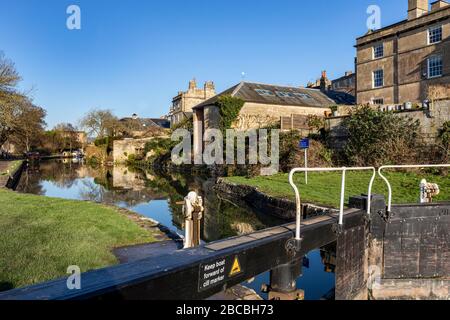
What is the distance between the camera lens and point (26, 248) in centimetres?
699

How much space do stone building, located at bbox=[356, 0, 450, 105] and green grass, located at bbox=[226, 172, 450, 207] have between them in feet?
34.9

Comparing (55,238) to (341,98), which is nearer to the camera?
(55,238)

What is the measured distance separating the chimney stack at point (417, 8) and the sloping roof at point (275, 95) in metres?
10.9

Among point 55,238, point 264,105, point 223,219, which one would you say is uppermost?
point 264,105

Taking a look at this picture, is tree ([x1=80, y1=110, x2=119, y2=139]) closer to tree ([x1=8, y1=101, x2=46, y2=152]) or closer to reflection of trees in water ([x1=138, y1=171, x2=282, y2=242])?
tree ([x1=8, y1=101, x2=46, y2=152])

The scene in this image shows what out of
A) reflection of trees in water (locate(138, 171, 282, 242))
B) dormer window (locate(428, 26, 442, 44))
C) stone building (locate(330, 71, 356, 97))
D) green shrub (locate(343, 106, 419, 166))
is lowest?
reflection of trees in water (locate(138, 171, 282, 242))

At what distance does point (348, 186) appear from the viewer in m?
14.3

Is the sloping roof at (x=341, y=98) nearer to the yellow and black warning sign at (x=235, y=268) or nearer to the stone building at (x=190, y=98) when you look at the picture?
the stone building at (x=190, y=98)

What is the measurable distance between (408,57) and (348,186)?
744 inches

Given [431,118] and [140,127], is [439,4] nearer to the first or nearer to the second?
[431,118]

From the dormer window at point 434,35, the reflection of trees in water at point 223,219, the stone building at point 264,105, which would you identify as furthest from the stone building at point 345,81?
the reflection of trees in water at point 223,219

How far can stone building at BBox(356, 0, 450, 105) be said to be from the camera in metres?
25.2

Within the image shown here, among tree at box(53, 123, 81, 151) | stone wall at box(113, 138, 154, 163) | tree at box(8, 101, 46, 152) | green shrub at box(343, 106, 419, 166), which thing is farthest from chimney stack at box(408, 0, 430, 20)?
tree at box(53, 123, 81, 151)

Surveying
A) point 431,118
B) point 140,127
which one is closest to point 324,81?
point 431,118
